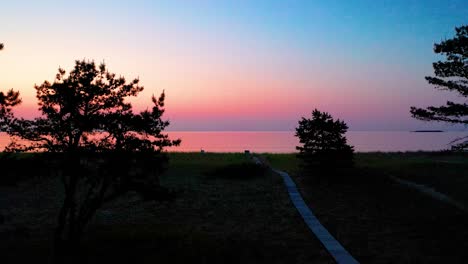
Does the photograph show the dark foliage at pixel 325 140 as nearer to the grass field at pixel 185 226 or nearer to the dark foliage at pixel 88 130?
the grass field at pixel 185 226

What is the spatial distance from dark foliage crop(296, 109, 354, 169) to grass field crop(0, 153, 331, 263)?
335 cm

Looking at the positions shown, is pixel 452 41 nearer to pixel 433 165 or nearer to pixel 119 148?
pixel 119 148

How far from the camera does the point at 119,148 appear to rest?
14.2 metres

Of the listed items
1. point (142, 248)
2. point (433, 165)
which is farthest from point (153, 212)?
point (433, 165)

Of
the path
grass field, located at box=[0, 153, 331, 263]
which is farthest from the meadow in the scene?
the path

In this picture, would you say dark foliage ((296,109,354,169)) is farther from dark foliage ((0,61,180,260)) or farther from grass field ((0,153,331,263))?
dark foliage ((0,61,180,260))

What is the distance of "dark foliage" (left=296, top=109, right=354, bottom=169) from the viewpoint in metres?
30.1

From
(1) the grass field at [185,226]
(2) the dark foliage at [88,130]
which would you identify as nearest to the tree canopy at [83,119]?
(2) the dark foliage at [88,130]

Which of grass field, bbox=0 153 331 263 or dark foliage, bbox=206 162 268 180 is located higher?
dark foliage, bbox=206 162 268 180

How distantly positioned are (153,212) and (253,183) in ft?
29.6

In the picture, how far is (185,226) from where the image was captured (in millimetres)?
19844

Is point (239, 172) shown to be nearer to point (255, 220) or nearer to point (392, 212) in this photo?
point (255, 220)

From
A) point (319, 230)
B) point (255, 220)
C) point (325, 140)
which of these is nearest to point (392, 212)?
point (319, 230)

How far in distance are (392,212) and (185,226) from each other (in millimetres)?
9873
